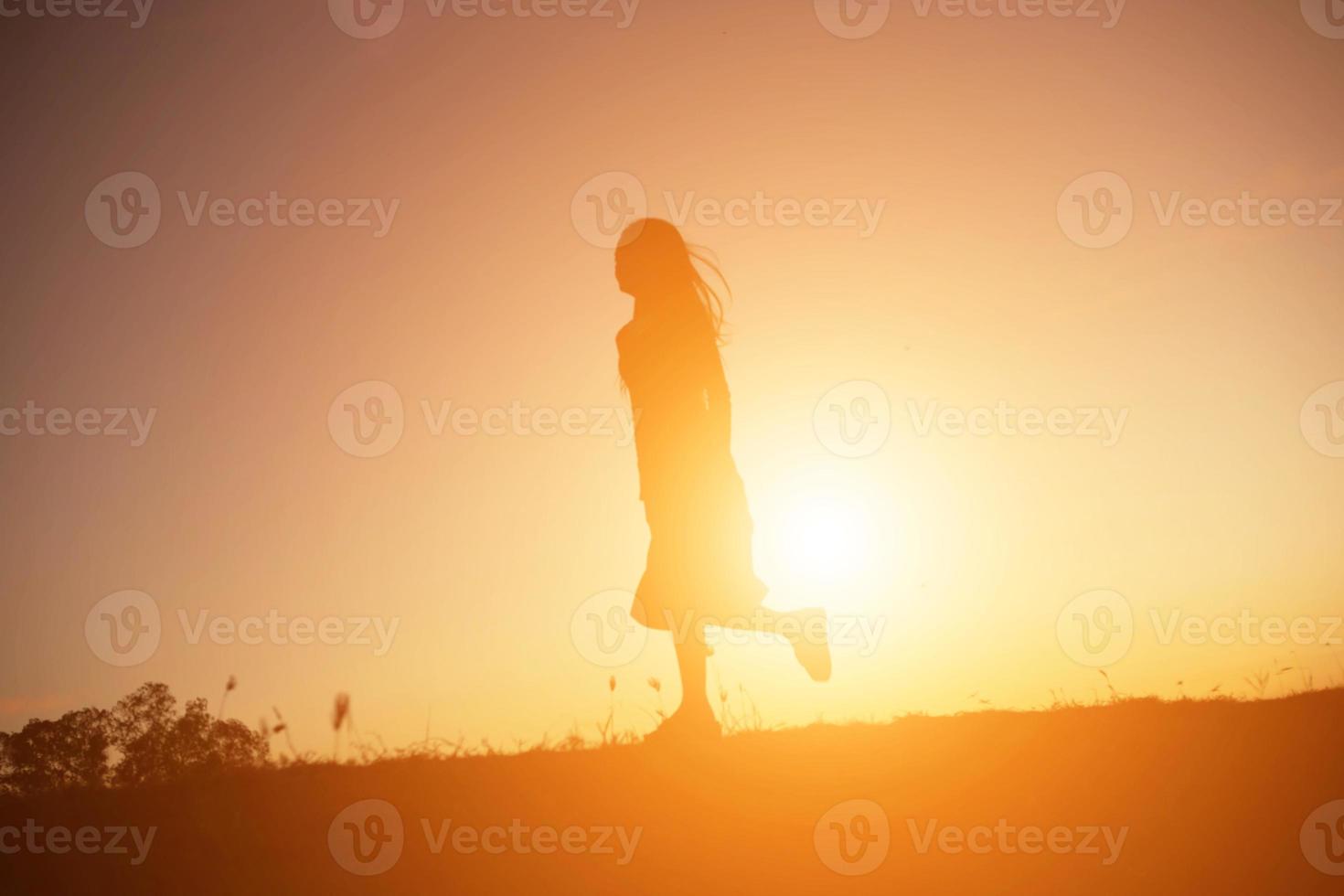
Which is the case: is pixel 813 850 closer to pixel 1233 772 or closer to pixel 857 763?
pixel 857 763

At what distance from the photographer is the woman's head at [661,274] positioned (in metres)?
8.64

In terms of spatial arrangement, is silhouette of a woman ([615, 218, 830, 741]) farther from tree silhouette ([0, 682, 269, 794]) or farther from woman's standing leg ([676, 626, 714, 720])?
tree silhouette ([0, 682, 269, 794])

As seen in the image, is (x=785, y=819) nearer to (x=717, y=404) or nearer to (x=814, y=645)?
(x=814, y=645)

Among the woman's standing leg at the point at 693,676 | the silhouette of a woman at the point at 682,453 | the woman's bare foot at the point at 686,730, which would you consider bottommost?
the woman's bare foot at the point at 686,730

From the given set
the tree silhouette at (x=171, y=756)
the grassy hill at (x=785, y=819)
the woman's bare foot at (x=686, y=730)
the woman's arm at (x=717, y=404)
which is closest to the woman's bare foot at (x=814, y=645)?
the grassy hill at (x=785, y=819)

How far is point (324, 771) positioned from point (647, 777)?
9.15 ft

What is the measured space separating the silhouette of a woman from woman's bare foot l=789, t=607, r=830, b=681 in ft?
1.08

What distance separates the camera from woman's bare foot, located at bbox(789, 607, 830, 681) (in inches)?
306

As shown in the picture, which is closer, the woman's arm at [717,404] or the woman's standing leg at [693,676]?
the woman's standing leg at [693,676]

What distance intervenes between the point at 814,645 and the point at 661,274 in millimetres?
3642

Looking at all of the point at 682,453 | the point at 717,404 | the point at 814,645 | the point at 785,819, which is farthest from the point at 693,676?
the point at 717,404

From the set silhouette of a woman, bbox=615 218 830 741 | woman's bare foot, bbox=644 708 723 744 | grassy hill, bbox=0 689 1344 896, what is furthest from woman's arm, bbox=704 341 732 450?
grassy hill, bbox=0 689 1344 896

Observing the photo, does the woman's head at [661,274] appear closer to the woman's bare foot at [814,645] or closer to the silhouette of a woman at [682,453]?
the silhouette of a woman at [682,453]

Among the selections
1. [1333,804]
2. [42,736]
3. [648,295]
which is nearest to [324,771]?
[648,295]
